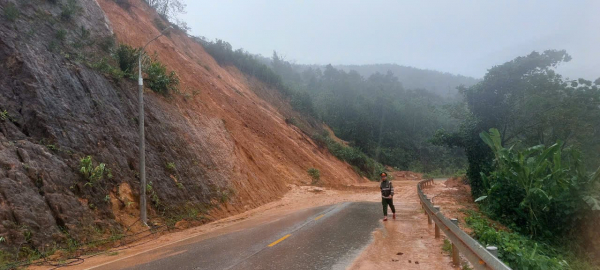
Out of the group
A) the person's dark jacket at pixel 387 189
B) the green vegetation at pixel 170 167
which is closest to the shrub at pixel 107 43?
the green vegetation at pixel 170 167

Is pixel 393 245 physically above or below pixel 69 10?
below

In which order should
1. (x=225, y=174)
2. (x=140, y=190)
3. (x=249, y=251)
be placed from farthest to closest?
(x=225, y=174)
(x=140, y=190)
(x=249, y=251)

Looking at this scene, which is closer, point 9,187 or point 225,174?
point 9,187

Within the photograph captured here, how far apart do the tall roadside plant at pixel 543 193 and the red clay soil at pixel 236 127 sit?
36.2ft

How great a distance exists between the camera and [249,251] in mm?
8289

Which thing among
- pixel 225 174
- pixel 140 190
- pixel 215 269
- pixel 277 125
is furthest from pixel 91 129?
pixel 277 125

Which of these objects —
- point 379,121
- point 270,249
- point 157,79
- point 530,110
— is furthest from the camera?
point 379,121

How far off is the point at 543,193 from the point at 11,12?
62.2 ft

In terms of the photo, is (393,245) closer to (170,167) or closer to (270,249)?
(270,249)

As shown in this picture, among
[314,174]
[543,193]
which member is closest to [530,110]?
[543,193]

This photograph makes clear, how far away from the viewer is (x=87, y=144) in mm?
12562

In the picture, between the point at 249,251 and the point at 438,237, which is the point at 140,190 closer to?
the point at 249,251

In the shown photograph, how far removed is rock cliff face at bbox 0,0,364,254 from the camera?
9.89 m

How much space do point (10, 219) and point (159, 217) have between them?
4.93 metres
